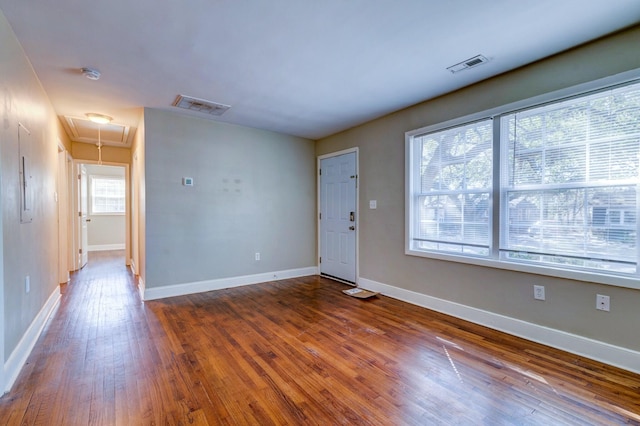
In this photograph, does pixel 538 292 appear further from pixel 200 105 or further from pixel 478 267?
pixel 200 105

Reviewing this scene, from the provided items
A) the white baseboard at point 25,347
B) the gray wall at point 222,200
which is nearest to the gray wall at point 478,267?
the gray wall at point 222,200

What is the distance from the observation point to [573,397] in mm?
1784

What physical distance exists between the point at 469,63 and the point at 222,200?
11.5 ft

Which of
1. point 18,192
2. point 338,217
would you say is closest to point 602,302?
point 338,217

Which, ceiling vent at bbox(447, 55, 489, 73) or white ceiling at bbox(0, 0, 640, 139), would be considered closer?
white ceiling at bbox(0, 0, 640, 139)

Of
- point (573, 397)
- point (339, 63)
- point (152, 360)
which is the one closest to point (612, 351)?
point (573, 397)

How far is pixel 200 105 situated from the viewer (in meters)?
3.59

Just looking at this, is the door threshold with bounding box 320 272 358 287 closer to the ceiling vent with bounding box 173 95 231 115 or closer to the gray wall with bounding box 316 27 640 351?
the gray wall with bounding box 316 27 640 351

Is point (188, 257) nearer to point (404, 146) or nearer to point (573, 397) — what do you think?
point (404, 146)

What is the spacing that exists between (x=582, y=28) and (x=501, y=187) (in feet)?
4.28

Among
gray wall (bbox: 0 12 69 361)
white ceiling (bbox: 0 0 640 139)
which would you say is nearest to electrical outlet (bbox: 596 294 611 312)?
white ceiling (bbox: 0 0 640 139)

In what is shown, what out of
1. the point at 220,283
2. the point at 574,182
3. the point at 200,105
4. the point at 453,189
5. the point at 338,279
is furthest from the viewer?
the point at 338,279

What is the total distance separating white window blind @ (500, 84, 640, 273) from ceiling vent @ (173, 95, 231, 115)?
322cm

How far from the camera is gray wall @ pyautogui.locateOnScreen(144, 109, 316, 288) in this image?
3.81m
